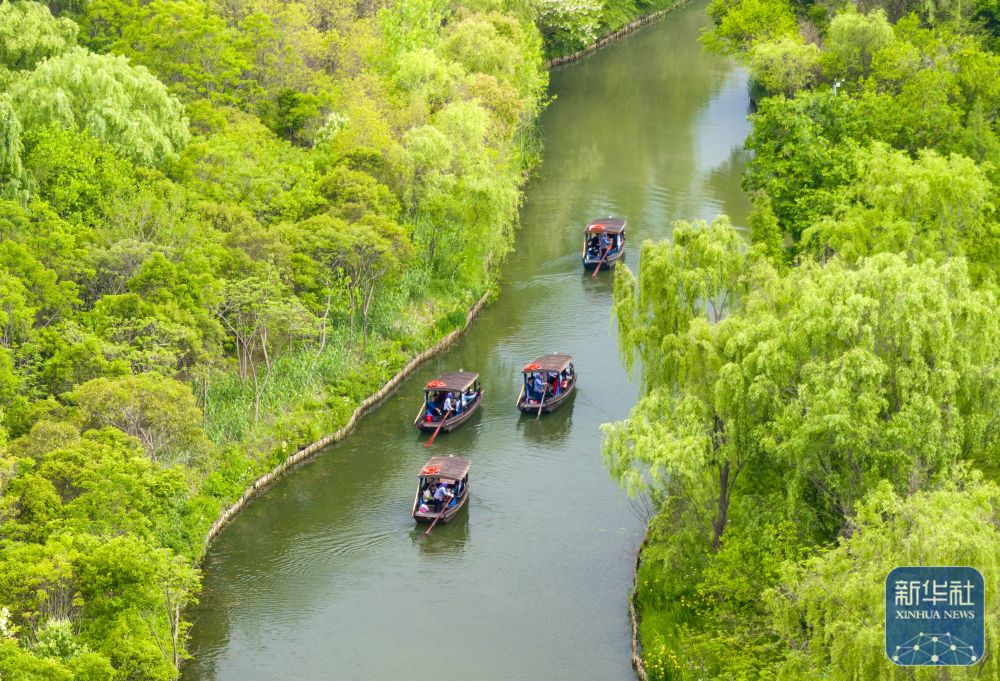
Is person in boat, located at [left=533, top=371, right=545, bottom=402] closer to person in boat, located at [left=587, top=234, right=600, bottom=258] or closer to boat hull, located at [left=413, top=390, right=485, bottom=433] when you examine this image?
boat hull, located at [left=413, top=390, right=485, bottom=433]

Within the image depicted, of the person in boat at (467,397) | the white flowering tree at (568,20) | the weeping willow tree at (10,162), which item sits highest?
the weeping willow tree at (10,162)

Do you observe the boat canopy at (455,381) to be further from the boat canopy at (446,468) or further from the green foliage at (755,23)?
the green foliage at (755,23)

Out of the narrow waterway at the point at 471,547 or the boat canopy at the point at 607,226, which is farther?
the boat canopy at the point at 607,226

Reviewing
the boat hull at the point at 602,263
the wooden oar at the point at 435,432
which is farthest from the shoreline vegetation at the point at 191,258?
the boat hull at the point at 602,263

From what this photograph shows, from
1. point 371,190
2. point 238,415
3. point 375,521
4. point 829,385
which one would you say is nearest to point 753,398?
point 829,385

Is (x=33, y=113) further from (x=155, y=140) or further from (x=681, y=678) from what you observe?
(x=681, y=678)

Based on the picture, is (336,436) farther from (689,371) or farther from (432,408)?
(689,371)

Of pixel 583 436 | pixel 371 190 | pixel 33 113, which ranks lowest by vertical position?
pixel 583 436
